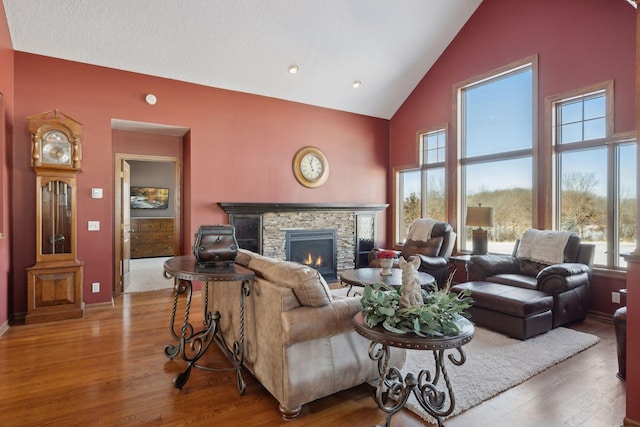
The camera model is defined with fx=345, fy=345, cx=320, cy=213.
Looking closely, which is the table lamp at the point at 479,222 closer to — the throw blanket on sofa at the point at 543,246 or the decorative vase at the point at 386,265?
the throw blanket on sofa at the point at 543,246

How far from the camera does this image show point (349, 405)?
2.29 meters

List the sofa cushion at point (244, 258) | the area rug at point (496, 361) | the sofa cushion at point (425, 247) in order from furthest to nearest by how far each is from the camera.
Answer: the sofa cushion at point (425, 247) < the sofa cushion at point (244, 258) < the area rug at point (496, 361)

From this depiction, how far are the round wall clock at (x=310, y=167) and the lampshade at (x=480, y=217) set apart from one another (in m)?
2.64

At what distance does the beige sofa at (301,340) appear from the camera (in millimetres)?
2090

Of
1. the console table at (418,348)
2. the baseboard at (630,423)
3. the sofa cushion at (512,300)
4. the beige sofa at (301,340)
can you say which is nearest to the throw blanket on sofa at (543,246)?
the sofa cushion at (512,300)

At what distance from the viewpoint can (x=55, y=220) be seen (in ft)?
13.8

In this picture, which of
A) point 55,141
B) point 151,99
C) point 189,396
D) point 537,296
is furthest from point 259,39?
point 537,296

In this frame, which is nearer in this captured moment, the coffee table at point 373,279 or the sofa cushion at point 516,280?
the coffee table at point 373,279

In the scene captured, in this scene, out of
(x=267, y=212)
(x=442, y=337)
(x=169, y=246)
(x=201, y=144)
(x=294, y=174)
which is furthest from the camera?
(x=169, y=246)

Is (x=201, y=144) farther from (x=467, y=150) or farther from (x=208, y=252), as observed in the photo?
(x=467, y=150)

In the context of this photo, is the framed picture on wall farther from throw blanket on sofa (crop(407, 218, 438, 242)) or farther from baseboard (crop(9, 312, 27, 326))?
throw blanket on sofa (crop(407, 218, 438, 242))

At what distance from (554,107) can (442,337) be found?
170 inches

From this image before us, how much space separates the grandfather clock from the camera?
397 centimetres

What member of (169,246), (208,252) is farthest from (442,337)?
(169,246)
